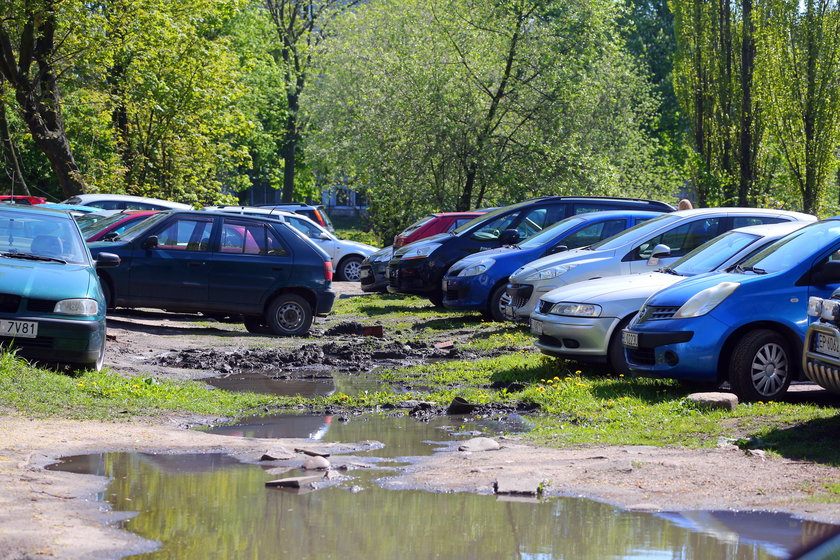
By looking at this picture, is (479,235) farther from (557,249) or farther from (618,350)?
(618,350)

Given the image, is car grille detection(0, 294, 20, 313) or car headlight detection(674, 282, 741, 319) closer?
car headlight detection(674, 282, 741, 319)

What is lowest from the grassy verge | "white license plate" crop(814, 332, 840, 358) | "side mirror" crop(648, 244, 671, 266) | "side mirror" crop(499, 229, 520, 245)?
the grassy verge

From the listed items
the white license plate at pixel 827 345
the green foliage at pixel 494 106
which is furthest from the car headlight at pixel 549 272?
the green foliage at pixel 494 106

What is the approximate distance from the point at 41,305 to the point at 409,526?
18.2 ft

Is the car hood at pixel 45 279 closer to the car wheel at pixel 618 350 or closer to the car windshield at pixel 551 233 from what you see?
the car wheel at pixel 618 350

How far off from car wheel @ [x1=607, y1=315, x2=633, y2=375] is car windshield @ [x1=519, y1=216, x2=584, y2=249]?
5.88 meters

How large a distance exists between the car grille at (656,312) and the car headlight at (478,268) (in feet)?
22.4

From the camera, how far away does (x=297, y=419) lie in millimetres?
9211

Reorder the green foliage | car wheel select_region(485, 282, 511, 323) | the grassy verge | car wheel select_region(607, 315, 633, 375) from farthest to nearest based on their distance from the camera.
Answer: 1. the green foliage
2. car wheel select_region(485, 282, 511, 323)
3. car wheel select_region(607, 315, 633, 375)
4. the grassy verge

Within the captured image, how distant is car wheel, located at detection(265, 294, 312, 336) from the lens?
53.1 feet

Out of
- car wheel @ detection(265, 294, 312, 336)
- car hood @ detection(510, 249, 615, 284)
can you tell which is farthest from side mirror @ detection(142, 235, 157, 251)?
car hood @ detection(510, 249, 615, 284)

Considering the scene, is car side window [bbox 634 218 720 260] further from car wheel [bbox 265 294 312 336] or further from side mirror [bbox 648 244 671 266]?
car wheel [bbox 265 294 312 336]

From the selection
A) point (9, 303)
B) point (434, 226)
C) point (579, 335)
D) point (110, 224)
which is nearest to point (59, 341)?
point (9, 303)

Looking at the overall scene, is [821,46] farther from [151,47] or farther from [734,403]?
[734,403]
